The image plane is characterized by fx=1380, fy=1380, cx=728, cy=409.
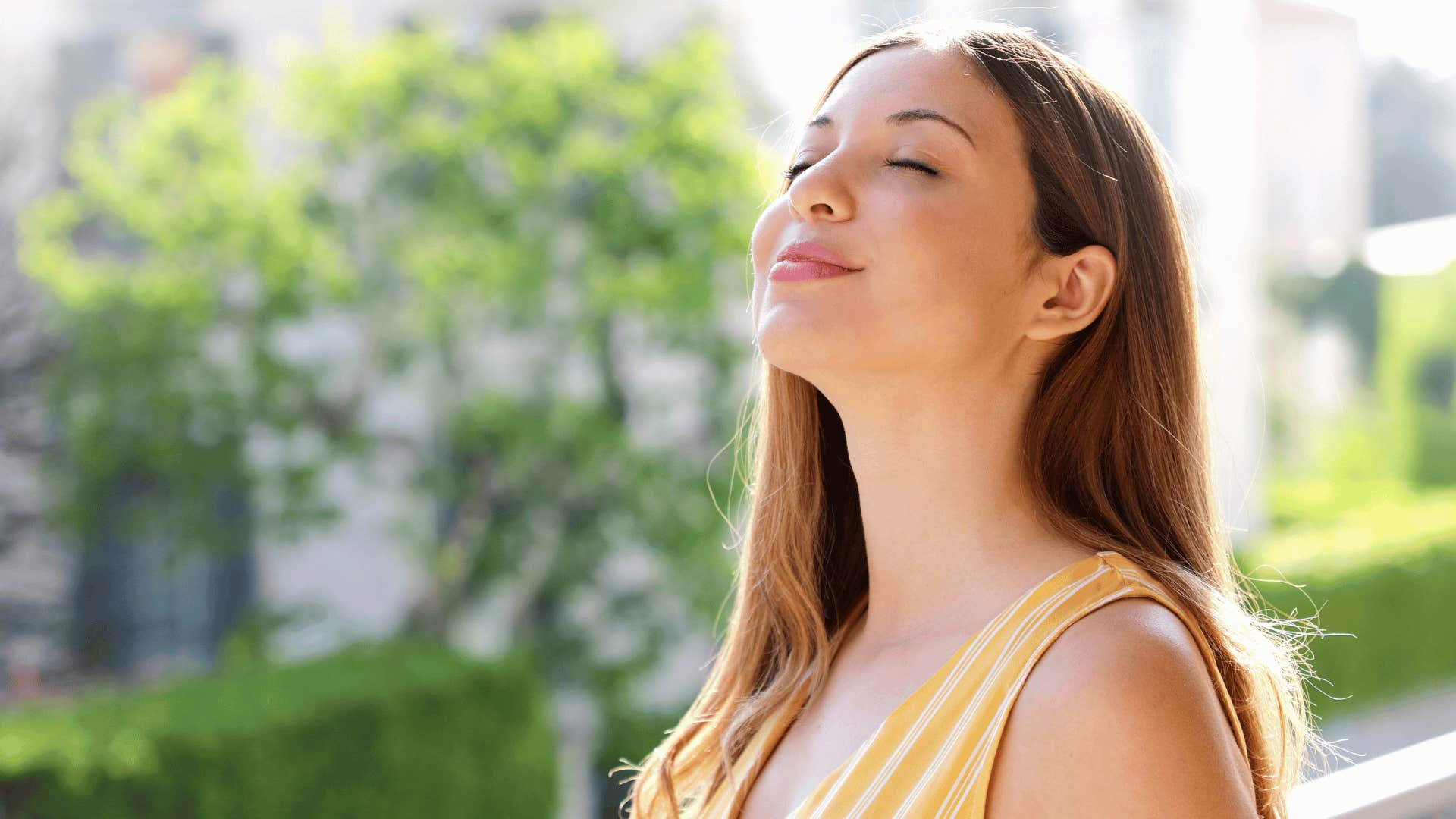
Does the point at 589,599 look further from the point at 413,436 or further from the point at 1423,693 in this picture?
the point at 1423,693

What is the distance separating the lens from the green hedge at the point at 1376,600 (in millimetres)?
8008

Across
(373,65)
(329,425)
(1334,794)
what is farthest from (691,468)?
(1334,794)

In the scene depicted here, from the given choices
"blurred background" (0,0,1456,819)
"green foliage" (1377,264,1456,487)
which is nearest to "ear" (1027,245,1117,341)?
"blurred background" (0,0,1456,819)

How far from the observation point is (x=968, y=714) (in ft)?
3.90

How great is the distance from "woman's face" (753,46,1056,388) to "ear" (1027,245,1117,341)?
2 centimetres

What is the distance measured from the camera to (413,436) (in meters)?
6.18

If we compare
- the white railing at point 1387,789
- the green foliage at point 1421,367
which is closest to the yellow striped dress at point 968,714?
the white railing at point 1387,789

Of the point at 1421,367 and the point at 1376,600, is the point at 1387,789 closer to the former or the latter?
the point at 1376,600

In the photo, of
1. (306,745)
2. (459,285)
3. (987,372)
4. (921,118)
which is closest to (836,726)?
(987,372)

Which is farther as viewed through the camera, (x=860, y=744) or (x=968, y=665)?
(x=860, y=744)

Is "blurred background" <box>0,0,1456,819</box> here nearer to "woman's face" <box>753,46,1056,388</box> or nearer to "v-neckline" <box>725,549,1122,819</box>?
"v-neckline" <box>725,549,1122,819</box>

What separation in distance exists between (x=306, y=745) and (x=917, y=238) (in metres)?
4.45

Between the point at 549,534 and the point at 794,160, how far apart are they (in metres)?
4.68

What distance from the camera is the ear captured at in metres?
1.33
